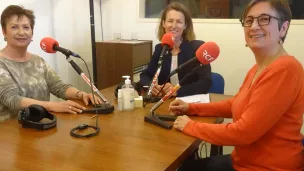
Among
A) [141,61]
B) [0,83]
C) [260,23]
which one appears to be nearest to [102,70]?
[141,61]

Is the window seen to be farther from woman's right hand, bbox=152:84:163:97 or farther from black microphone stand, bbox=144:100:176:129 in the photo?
black microphone stand, bbox=144:100:176:129

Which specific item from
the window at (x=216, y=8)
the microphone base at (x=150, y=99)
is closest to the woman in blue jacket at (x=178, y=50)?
the microphone base at (x=150, y=99)

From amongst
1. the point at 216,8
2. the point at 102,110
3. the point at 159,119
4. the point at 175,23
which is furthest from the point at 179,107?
the point at 216,8

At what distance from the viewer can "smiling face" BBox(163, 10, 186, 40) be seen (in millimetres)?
2293

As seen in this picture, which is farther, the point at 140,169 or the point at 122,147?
the point at 122,147

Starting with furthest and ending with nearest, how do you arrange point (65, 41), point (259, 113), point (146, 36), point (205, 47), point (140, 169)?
point (146, 36) < point (65, 41) < point (205, 47) < point (259, 113) < point (140, 169)

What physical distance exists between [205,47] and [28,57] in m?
1.16

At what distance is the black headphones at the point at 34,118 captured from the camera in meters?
1.39

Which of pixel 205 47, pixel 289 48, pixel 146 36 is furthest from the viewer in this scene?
pixel 146 36

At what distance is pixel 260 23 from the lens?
1.26 metres

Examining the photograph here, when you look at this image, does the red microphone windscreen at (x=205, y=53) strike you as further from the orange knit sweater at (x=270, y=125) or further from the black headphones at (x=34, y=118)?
the black headphones at (x=34, y=118)

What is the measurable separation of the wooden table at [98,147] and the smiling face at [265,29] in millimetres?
482

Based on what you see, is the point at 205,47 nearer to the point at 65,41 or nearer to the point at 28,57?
the point at 28,57

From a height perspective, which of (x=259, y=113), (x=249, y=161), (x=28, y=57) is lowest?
(x=249, y=161)
